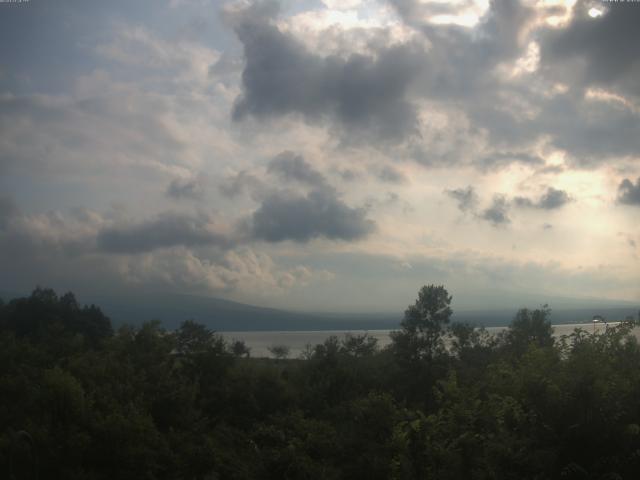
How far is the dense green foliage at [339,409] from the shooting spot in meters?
14.2

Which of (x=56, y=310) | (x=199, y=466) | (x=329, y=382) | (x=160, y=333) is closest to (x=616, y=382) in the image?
(x=199, y=466)

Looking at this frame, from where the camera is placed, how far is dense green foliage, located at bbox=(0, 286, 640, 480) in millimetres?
14180

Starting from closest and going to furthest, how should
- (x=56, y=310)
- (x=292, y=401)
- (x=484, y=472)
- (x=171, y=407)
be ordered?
(x=484, y=472) → (x=171, y=407) → (x=292, y=401) → (x=56, y=310)

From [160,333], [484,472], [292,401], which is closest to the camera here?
[484,472]

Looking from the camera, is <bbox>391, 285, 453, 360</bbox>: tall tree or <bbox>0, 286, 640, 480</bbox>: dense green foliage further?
<bbox>391, 285, 453, 360</bbox>: tall tree

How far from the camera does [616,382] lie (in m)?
15.0

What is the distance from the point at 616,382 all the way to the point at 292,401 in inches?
1248

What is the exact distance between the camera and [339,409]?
121ft

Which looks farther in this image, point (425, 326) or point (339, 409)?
point (425, 326)

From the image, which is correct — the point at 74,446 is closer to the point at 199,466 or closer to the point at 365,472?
the point at 199,466

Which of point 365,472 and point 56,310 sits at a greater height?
point 56,310

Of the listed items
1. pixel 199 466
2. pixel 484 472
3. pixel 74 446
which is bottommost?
pixel 199 466

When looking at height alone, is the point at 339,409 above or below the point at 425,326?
below

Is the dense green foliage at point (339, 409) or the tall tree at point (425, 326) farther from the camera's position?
the tall tree at point (425, 326)
